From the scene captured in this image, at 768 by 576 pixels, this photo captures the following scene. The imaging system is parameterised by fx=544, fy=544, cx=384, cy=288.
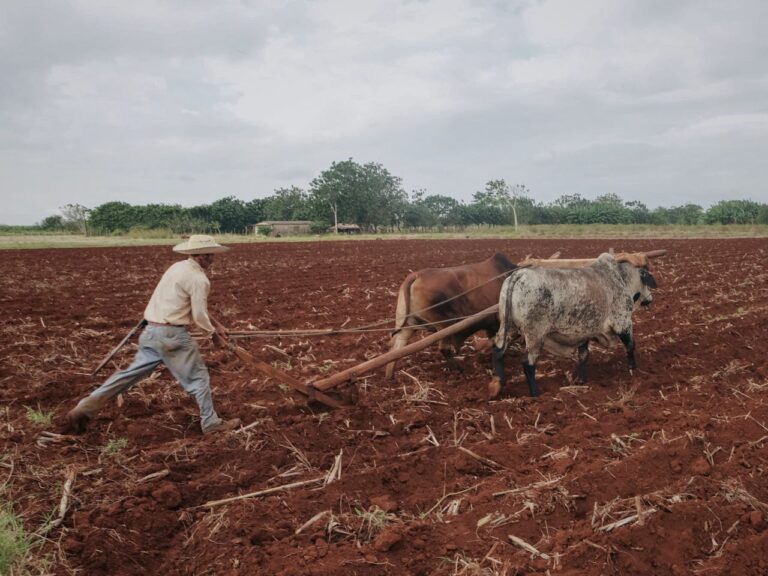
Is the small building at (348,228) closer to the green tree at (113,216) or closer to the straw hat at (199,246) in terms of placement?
the green tree at (113,216)

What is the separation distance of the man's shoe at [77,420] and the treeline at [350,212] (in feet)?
197

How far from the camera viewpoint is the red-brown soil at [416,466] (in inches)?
129

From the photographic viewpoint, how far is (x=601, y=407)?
578cm

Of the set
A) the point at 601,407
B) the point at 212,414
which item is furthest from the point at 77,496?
the point at 601,407

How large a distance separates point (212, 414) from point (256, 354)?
10.7 ft

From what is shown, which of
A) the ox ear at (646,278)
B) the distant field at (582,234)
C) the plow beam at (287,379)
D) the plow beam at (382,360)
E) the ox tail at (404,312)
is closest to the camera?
the plow beam at (287,379)

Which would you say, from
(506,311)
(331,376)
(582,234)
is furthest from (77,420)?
(582,234)

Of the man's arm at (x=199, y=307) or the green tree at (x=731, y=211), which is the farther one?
the green tree at (x=731, y=211)

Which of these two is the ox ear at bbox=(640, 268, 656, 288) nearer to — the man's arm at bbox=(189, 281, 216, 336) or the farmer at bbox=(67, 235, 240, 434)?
the farmer at bbox=(67, 235, 240, 434)

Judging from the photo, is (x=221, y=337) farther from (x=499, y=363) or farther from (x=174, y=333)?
(x=499, y=363)

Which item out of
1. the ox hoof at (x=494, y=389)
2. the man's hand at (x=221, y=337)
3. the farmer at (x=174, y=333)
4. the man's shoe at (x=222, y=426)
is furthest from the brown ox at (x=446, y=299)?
the farmer at (x=174, y=333)

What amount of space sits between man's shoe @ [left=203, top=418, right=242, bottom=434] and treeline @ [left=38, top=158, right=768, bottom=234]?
60530mm

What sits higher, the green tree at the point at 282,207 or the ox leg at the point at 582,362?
the green tree at the point at 282,207

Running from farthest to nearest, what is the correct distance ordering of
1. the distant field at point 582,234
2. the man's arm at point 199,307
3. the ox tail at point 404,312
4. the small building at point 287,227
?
1. the small building at point 287,227
2. the distant field at point 582,234
3. the ox tail at point 404,312
4. the man's arm at point 199,307
